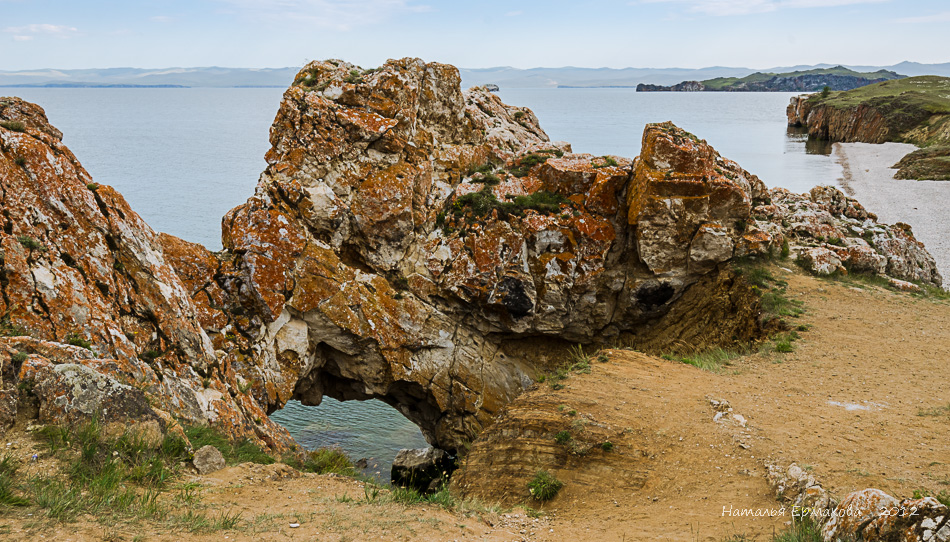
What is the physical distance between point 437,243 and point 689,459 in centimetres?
1045

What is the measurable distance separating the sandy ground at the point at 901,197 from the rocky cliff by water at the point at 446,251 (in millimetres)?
13832

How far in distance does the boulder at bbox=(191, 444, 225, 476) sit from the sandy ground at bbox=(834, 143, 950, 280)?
104 ft

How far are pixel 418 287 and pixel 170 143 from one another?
63.8 m

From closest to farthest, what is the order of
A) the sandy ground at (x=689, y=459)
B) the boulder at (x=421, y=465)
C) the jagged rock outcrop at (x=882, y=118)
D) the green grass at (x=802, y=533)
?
the green grass at (x=802, y=533)
the sandy ground at (x=689, y=459)
the boulder at (x=421, y=465)
the jagged rock outcrop at (x=882, y=118)

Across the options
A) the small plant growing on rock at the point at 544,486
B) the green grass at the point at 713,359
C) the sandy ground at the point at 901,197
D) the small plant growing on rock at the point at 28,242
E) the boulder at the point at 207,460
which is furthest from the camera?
the sandy ground at the point at 901,197

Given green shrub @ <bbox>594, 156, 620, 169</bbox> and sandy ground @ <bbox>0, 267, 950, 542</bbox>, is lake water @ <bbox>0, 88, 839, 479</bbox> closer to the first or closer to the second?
sandy ground @ <bbox>0, 267, 950, 542</bbox>

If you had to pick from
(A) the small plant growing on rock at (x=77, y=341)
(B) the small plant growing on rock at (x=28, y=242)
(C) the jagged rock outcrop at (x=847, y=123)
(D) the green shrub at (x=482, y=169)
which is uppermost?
(C) the jagged rock outcrop at (x=847, y=123)

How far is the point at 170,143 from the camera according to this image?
69625mm

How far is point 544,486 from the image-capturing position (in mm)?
10180

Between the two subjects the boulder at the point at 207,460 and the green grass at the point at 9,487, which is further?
the boulder at the point at 207,460

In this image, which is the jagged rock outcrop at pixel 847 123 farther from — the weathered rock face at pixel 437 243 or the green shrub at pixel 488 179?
the green shrub at pixel 488 179

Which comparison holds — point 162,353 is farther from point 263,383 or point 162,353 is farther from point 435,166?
point 435,166

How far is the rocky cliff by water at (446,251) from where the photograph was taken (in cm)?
1588

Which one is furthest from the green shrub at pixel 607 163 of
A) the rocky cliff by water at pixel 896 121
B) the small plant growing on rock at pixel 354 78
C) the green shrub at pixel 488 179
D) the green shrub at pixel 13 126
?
the rocky cliff by water at pixel 896 121
